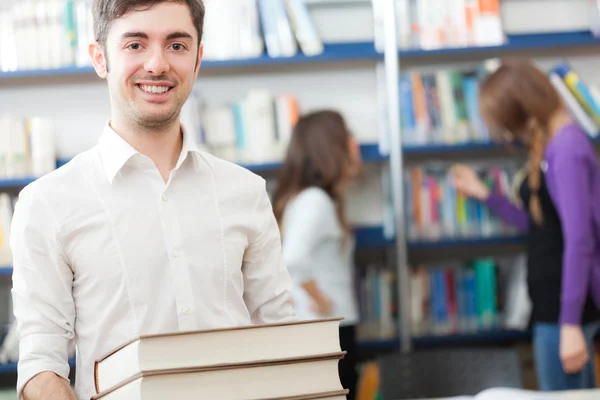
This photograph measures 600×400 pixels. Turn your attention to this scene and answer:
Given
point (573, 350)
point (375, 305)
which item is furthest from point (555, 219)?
point (375, 305)

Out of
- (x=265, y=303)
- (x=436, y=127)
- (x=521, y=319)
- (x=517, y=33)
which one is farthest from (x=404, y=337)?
(x=265, y=303)

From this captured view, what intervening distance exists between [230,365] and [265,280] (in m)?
0.43

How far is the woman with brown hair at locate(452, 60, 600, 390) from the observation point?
2.54m

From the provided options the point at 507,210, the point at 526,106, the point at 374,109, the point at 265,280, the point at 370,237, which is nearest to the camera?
the point at 265,280

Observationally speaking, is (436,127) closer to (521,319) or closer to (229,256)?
(521,319)

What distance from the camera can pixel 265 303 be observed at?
4.41ft

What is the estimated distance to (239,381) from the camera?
93cm

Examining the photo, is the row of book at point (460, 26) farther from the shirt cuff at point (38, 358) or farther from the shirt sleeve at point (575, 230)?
the shirt cuff at point (38, 358)

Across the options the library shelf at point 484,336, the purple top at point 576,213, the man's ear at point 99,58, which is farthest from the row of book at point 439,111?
the man's ear at point 99,58

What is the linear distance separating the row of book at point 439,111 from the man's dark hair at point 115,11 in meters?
2.32

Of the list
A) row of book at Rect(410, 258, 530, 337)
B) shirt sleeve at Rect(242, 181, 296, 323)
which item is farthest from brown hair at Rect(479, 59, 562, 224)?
shirt sleeve at Rect(242, 181, 296, 323)

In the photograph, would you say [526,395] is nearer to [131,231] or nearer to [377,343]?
[131,231]

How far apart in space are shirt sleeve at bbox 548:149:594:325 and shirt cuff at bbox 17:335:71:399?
5.95 ft

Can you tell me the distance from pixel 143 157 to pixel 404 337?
2.45 m
